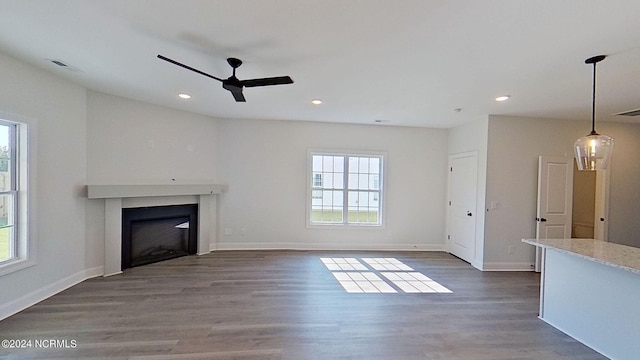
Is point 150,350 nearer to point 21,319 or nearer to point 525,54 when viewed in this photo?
point 21,319

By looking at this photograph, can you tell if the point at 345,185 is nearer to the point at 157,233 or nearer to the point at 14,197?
the point at 157,233

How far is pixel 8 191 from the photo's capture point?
3059mm

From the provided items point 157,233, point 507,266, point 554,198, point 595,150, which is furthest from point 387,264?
point 157,233

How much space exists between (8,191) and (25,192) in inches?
5.0

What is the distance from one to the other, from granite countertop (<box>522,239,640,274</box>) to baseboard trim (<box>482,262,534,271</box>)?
1847 millimetres

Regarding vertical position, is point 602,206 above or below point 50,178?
below

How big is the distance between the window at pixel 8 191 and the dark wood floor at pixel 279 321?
2.40 feet

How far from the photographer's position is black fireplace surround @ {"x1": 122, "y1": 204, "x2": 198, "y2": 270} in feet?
14.9

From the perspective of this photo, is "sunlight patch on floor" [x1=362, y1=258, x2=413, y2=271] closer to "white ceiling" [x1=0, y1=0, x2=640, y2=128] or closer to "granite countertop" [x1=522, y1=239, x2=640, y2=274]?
"granite countertop" [x1=522, y1=239, x2=640, y2=274]

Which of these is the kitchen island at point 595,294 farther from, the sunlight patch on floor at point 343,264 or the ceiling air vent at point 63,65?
the ceiling air vent at point 63,65

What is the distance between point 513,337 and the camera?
2.74 metres

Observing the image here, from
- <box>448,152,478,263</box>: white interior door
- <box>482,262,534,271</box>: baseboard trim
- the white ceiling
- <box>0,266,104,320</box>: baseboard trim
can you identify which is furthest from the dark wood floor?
the white ceiling

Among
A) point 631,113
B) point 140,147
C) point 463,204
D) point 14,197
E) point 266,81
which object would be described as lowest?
point 463,204

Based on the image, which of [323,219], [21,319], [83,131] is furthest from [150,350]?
[323,219]
